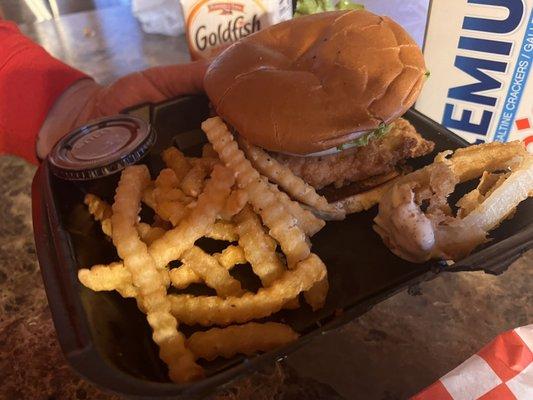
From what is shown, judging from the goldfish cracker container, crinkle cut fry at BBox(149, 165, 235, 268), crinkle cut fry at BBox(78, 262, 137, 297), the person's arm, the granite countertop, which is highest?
the goldfish cracker container

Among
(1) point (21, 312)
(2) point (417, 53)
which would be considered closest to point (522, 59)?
(2) point (417, 53)

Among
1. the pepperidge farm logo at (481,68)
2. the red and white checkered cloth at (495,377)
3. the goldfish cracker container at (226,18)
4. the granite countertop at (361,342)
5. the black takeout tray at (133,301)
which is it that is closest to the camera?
the red and white checkered cloth at (495,377)

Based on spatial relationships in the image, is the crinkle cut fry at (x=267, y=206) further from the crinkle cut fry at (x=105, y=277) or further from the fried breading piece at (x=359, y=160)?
the crinkle cut fry at (x=105, y=277)

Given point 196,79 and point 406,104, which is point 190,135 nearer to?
point 196,79

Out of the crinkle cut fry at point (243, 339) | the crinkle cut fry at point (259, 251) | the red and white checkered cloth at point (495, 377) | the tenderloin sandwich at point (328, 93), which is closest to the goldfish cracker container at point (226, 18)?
the tenderloin sandwich at point (328, 93)

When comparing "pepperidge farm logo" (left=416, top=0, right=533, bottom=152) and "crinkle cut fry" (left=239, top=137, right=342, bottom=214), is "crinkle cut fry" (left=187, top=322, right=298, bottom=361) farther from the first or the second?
Answer: "pepperidge farm logo" (left=416, top=0, right=533, bottom=152)

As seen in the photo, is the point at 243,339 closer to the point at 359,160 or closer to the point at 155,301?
the point at 155,301

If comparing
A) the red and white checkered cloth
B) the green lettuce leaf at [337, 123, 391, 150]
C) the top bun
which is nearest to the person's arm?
the top bun
